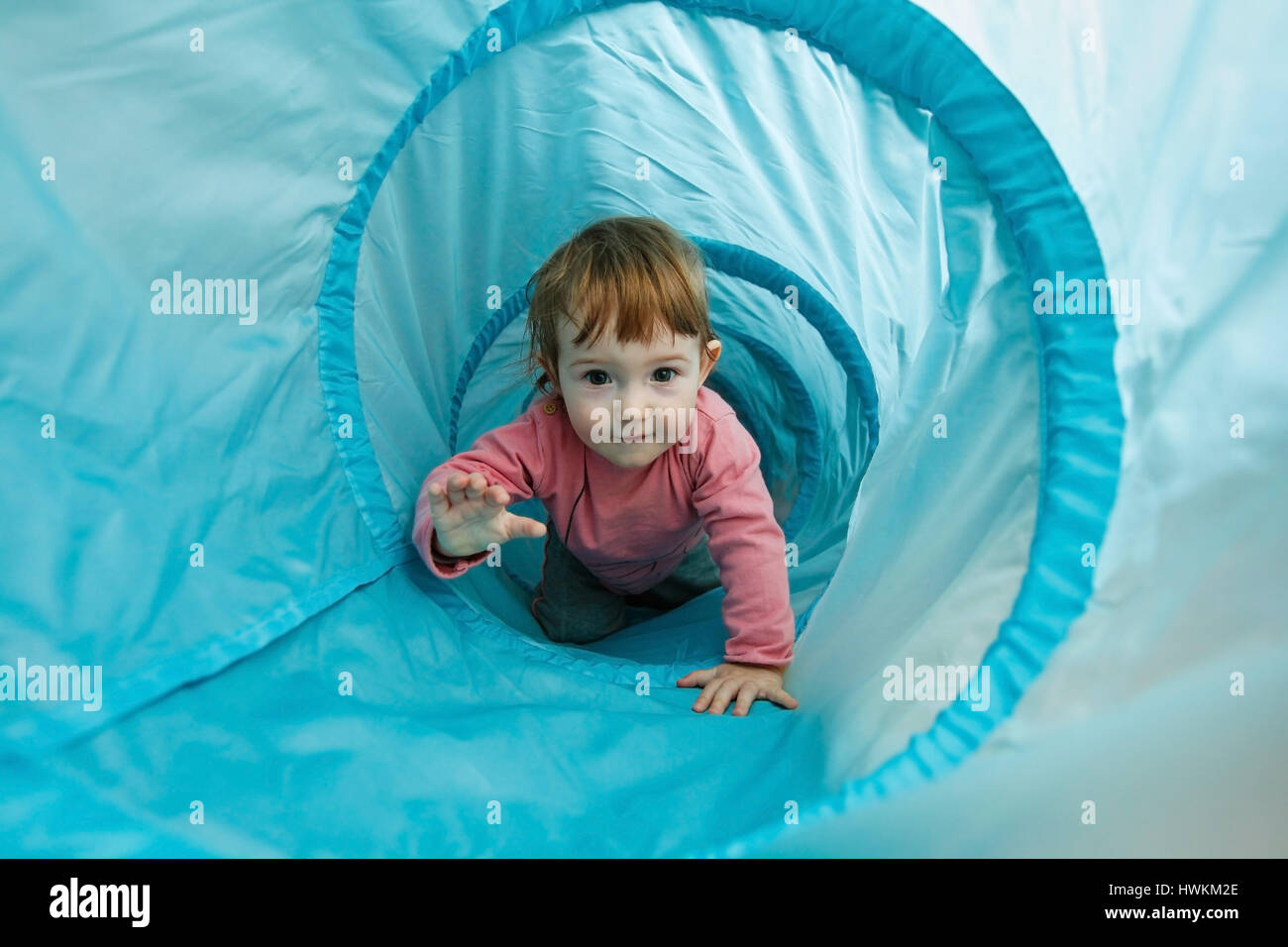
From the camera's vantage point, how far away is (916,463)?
1.07m

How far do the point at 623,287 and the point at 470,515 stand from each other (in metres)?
0.32

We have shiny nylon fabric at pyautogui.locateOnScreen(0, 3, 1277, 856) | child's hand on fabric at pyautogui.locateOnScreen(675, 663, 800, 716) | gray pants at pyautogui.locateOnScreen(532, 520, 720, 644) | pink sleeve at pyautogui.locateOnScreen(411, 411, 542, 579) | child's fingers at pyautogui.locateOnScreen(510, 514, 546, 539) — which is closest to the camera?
shiny nylon fabric at pyautogui.locateOnScreen(0, 3, 1277, 856)

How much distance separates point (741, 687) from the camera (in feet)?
3.82

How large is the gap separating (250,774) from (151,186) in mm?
617

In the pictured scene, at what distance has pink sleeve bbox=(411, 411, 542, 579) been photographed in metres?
1.26

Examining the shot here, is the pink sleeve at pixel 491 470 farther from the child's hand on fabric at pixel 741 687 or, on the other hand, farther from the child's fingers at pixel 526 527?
the child's hand on fabric at pixel 741 687

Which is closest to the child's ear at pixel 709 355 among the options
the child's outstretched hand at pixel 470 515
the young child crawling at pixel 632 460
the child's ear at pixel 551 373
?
the young child crawling at pixel 632 460

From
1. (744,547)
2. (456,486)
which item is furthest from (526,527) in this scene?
(744,547)

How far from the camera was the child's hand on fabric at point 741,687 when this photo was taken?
1136mm

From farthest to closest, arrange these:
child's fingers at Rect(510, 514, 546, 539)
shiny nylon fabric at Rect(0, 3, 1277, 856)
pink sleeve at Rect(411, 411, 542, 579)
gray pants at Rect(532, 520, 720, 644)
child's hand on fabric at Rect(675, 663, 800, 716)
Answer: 1. gray pants at Rect(532, 520, 720, 644)
2. pink sleeve at Rect(411, 411, 542, 579)
3. child's hand on fabric at Rect(675, 663, 800, 716)
4. child's fingers at Rect(510, 514, 546, 539)
5. shiny nylon fabric at Rect(0, 3, 1277, 856)

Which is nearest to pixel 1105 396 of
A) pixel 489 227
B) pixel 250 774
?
pixel 250 774

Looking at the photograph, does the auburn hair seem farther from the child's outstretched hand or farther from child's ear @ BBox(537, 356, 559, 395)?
the child's outstretched hand

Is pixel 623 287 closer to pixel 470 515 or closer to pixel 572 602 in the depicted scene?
pixel 470 515

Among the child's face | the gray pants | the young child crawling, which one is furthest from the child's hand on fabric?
the gray pants
